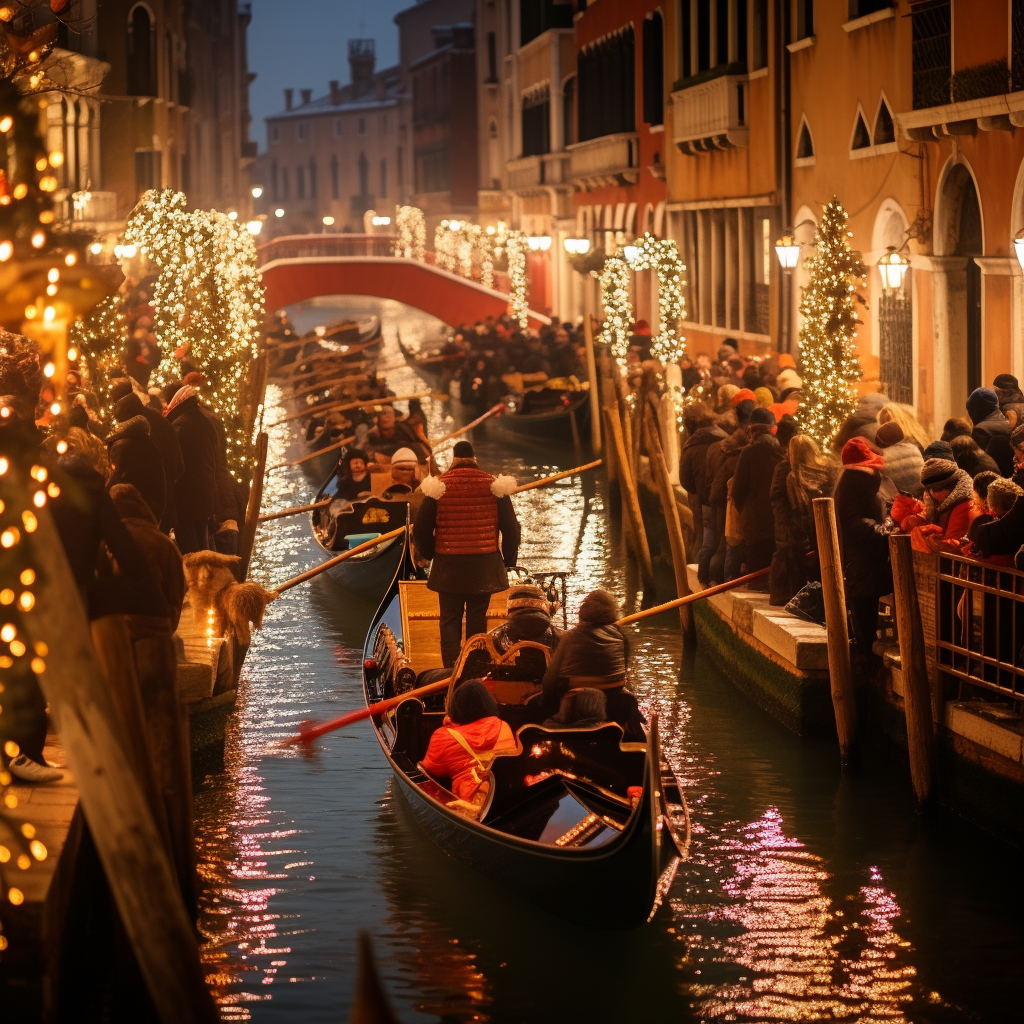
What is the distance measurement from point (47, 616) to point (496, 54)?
137 feet

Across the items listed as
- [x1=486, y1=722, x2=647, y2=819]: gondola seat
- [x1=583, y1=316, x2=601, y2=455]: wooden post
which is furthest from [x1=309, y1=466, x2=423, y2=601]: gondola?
[x1=583, y1=316, x2=601, y2=455]: wooden post

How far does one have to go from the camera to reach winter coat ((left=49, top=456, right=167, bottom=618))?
18.4ft

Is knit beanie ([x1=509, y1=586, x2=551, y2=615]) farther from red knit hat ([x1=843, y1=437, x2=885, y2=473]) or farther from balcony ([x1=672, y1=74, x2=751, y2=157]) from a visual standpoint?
balcony ([x1=672, y1=74, x2=751, y2=157])

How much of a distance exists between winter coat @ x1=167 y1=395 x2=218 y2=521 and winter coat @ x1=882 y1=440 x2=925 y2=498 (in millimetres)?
3534

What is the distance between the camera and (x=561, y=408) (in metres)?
22.2

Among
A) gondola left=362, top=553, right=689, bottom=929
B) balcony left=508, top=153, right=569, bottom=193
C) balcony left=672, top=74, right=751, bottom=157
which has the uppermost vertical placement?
balcony left=508, top=153, right=569, bottom=193

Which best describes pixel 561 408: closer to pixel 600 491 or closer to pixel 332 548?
pixel 600 491

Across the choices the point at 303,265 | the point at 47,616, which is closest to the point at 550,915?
the point at 47,616

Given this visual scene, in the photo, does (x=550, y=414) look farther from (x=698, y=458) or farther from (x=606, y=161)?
(x=698, y=458)

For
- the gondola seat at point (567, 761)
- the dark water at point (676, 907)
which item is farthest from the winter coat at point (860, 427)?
the gondola seat at point (567, 761)

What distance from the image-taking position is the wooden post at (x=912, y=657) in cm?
735

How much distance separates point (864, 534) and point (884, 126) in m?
6.43

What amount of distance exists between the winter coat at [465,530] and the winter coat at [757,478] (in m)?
1.63

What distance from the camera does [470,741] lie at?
7.22 metres
